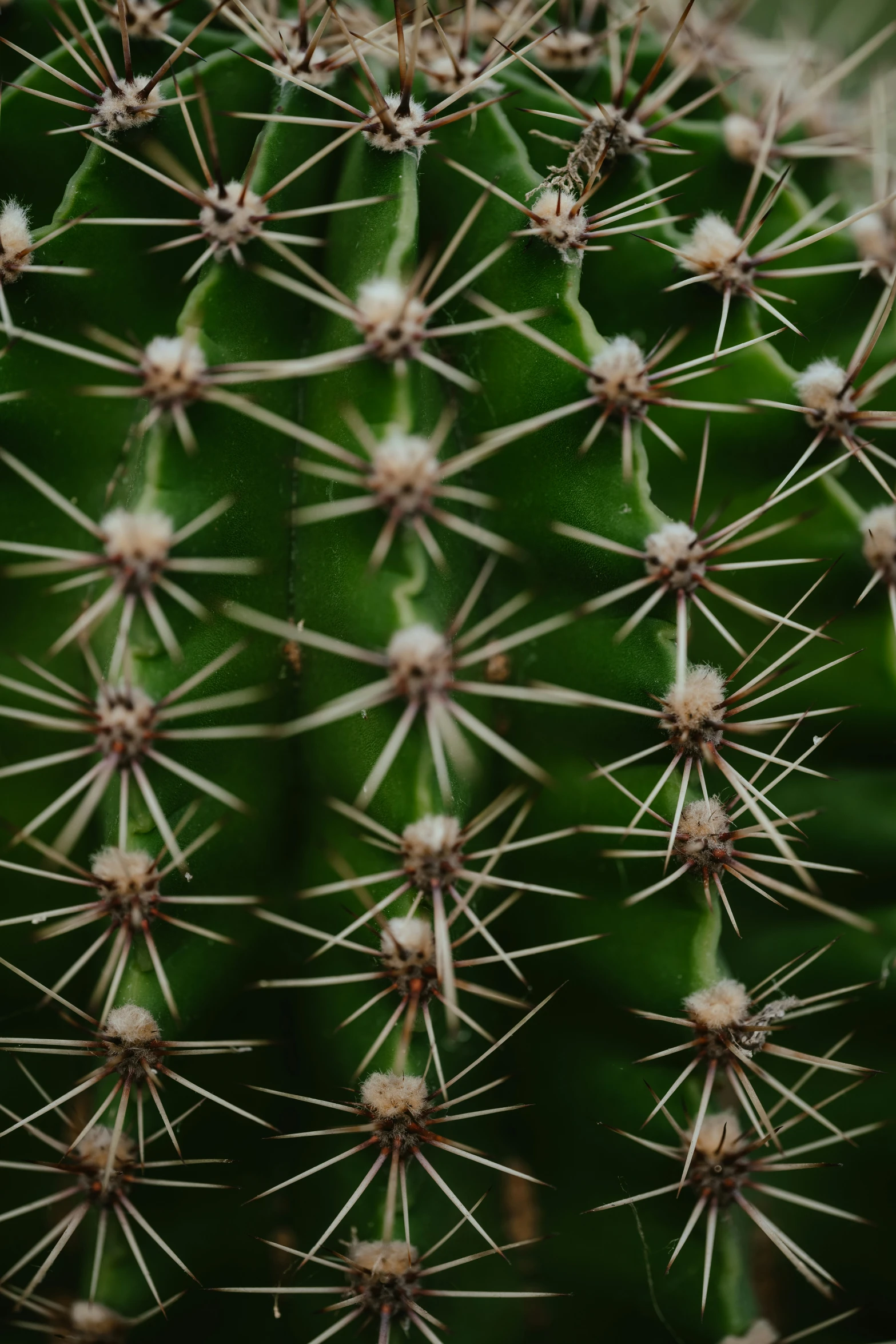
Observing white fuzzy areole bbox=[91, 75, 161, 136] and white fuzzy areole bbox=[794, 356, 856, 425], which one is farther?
white fuzzy areole bbox=[794, 356, 856, 425]

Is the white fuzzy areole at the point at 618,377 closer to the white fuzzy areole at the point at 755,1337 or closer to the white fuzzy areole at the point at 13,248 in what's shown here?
the white fuzzy areole at the point at 13,248

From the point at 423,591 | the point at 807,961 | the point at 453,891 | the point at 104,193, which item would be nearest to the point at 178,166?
the point at 104,193

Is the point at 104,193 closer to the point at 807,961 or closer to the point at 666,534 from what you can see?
the point at 666,534

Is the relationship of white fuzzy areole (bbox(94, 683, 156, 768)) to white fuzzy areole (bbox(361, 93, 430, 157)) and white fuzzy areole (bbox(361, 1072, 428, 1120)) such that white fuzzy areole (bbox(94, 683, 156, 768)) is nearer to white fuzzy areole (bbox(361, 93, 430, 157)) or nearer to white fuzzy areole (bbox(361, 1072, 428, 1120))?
white fuzzy areole (bbox(361, 1072, 428, 1120))

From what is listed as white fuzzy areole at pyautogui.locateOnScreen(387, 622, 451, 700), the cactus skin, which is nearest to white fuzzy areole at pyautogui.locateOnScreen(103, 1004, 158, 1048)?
the cactus skin

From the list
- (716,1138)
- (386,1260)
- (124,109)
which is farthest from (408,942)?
(124,109)

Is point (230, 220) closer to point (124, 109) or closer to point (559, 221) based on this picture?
point (124, 109)
